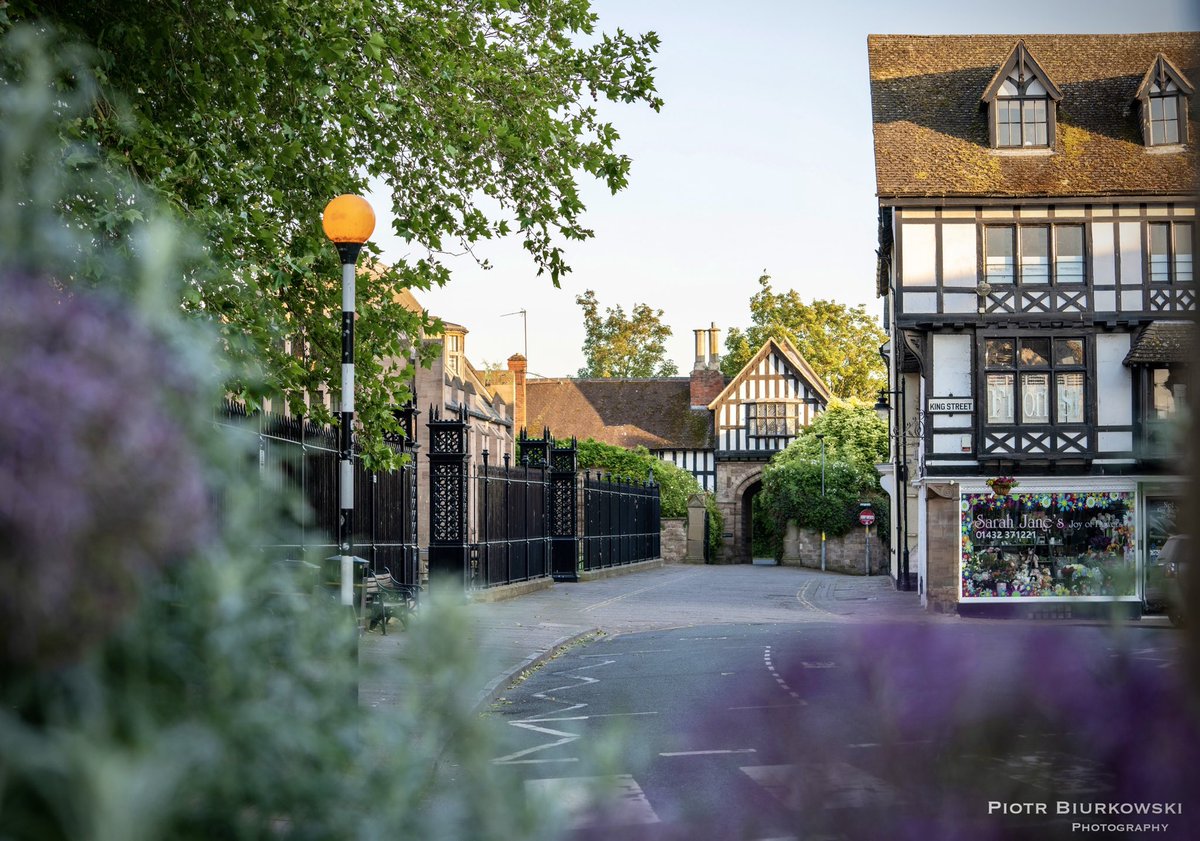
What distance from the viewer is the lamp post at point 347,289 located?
32.8 ft

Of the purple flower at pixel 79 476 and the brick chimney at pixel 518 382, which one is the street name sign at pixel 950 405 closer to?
the purple flower at pixel 79 476

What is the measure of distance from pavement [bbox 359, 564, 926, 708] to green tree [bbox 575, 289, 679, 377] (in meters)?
38.6

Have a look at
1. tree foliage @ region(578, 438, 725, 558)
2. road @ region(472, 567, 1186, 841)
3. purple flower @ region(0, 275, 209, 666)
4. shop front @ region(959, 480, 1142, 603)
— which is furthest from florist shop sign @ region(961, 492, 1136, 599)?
tree foliage @ region(578, 438, 725, 558)

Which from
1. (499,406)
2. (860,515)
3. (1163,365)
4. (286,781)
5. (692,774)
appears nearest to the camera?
(286,781)

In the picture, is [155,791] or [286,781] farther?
[286,781]

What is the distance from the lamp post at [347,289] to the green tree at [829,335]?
57.0m

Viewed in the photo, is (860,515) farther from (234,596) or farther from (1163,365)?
(234,596)

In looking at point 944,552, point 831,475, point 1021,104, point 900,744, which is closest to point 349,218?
point 900,744

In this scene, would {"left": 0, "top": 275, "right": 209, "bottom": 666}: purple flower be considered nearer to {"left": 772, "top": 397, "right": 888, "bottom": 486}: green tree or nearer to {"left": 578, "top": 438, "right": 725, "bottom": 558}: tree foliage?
{"left": 772, "top": 397, "right": 888, "bottom": 486}: green tree

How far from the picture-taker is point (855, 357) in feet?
224

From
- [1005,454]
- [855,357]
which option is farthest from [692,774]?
[855,357]

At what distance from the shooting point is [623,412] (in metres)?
66.4

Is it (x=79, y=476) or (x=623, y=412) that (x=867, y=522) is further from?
(x=79, y=476)

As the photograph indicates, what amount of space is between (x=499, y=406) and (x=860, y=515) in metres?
18.7
